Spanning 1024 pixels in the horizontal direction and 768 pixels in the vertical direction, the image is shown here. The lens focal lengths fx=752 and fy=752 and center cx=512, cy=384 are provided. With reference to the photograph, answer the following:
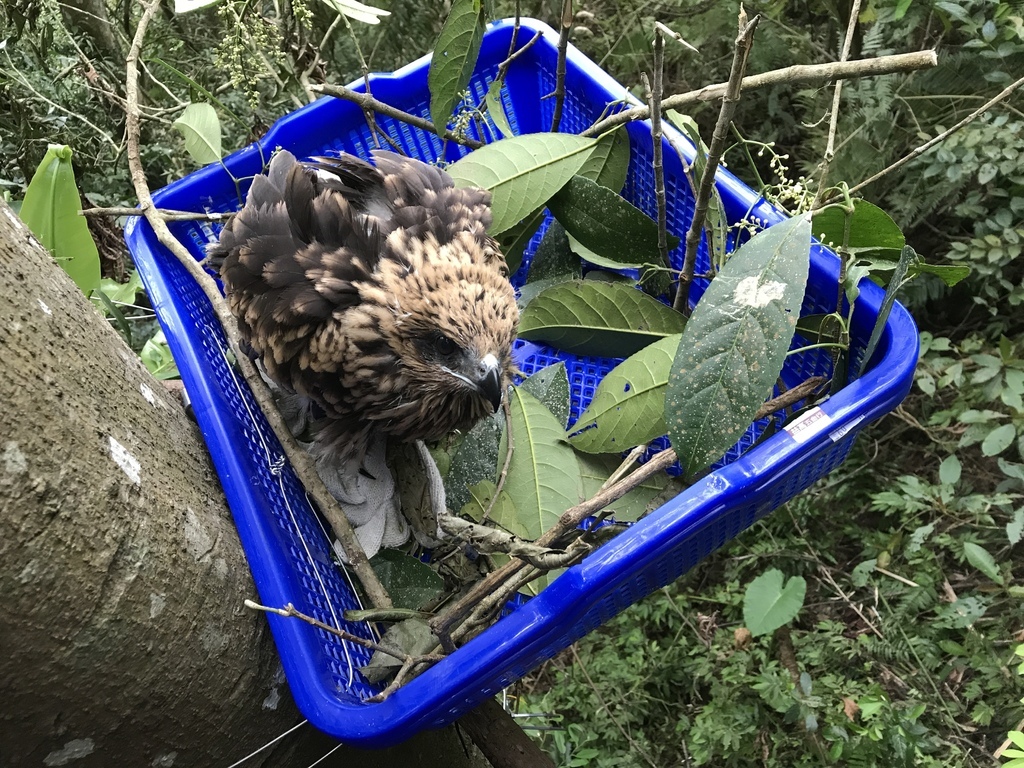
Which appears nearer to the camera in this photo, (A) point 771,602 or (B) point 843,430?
(B) point 843,430

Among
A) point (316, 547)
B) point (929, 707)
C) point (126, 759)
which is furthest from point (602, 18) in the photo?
point (126, 759)

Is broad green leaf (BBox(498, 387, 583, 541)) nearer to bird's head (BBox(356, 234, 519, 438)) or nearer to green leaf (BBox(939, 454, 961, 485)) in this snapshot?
bird's head (BBox(356, 234, 519, 438))

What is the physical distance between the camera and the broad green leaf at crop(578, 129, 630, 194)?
6.26 feet

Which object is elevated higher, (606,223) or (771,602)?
(606,223)

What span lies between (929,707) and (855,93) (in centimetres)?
175

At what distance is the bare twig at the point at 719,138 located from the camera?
44.1 inches

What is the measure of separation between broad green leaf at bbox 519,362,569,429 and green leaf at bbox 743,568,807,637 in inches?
28.3

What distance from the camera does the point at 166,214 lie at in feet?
5.96

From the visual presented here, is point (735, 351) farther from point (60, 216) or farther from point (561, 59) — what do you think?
point (60, 216)

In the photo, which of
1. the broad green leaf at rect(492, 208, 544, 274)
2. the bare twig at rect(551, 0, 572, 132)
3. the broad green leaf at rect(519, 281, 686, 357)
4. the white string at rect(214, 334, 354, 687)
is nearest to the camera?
the white string at rect(214, 334, 354, 687)

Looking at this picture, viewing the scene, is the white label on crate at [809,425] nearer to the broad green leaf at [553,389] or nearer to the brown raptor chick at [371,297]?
the brown raptor chick at [371,297]

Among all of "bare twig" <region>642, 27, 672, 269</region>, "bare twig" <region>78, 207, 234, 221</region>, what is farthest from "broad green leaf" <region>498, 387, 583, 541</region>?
"bare twig" <region>78, 207, 234, 221</region>

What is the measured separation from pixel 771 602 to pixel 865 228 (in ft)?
3.27

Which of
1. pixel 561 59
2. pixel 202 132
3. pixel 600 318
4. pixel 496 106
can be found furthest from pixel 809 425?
pixel 202 132
